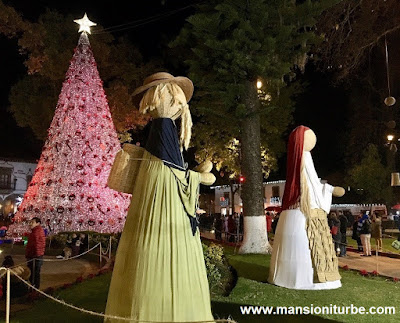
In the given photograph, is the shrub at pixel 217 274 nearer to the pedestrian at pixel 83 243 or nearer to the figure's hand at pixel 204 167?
the figure's hand at pixel 204 167

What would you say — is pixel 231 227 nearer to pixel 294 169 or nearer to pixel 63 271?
pixel 63 271

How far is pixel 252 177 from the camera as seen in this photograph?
1399cm

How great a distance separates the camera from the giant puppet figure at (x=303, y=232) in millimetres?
7914

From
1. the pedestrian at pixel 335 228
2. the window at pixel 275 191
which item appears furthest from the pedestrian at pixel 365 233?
the window at pixel 275 191

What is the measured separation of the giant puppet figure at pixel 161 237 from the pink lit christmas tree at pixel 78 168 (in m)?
12.3

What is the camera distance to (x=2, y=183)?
50375 mm

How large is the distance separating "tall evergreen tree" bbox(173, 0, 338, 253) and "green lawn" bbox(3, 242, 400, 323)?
192 inches

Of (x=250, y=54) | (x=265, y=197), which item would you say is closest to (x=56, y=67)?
(x=250, y=54)

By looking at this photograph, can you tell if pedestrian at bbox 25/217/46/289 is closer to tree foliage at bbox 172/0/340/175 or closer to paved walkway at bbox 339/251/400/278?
tree foliage at bbox 172/0/340/175

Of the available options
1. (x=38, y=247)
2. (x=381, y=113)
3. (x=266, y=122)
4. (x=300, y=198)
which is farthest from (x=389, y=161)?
(x=38, y=247)

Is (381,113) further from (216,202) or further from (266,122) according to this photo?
(216,202)

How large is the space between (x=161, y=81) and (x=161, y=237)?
1717 mm

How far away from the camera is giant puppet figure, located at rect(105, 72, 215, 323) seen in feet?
13.5

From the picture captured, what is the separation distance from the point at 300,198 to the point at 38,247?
209 inches
